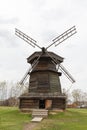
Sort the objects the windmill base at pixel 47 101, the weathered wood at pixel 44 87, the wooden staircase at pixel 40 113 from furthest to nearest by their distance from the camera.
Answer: the weathered wood at pixel 44 87
the windmill base at pixel 47 101
the wooden staircase at pixel 40 113

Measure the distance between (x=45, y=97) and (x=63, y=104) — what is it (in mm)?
2295

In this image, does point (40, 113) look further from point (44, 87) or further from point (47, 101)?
point (44, 87)

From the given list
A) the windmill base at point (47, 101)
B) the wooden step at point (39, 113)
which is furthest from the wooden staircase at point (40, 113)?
the windmill base at point (47, 101)

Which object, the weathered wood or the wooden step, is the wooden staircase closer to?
the wooden step

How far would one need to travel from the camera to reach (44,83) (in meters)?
31.0

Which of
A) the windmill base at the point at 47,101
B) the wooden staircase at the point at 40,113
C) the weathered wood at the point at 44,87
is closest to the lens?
the wooden staircase at the point at 40,113

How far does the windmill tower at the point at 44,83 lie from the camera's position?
97.3ft

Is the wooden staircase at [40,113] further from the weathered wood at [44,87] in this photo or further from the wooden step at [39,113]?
the weathered wood at [44,87]

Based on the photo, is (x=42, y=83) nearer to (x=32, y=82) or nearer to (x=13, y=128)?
(x=32, y=82)

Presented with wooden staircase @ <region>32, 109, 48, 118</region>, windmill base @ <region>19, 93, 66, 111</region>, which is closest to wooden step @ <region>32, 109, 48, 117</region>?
wooden staircase @ <region>32, 109, 48, 118</region>

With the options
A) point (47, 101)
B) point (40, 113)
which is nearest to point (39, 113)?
point (40, 113)

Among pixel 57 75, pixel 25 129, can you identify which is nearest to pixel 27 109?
pixel 57 75

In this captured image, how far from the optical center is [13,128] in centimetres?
1961

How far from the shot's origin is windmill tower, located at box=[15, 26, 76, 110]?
29672 millimetres
